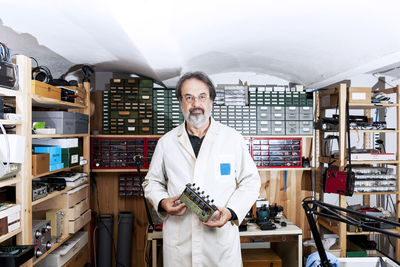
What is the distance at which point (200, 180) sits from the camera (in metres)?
1.68

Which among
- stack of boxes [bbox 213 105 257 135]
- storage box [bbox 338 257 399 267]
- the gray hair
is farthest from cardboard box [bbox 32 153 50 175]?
storage box [bbox 338 257 399 267]

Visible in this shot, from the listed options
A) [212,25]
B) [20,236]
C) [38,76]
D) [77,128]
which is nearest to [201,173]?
[212,25]

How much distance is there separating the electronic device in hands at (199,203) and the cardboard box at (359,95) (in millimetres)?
1923

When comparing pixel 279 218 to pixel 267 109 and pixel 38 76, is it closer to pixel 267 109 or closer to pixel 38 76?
pixel 267 109

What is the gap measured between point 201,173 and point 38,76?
60.0 inches

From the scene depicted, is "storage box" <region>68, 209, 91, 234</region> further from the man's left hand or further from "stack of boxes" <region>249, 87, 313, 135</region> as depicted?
"stack of boxes" <region>249, 87, 313, 135</region>

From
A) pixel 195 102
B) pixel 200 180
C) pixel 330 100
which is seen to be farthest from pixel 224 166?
pixel 330 100

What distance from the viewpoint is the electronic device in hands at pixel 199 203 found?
1.47 m

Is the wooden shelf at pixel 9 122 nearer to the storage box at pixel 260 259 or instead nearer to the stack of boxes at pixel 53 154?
the stack of boxes at pixel 53 154

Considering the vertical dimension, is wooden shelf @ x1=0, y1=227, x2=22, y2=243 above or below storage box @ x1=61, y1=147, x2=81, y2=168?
below

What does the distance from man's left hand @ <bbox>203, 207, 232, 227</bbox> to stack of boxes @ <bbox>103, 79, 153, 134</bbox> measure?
160 centimetres

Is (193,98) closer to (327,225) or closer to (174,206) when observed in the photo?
(174,206)

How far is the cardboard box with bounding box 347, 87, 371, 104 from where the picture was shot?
105 inches

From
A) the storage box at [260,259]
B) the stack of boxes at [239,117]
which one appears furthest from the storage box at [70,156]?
the storage box at [260,259]
